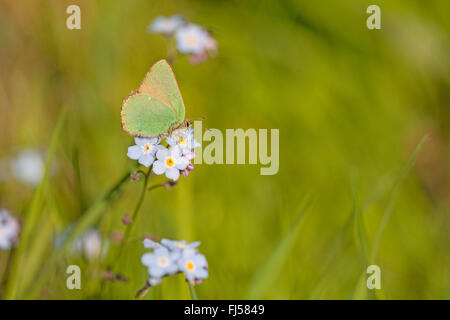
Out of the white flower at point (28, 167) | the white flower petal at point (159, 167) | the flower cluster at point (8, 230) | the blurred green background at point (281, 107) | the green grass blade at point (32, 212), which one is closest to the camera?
the white flower petal at point (159, 167)

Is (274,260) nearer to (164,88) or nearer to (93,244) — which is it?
(164,88)

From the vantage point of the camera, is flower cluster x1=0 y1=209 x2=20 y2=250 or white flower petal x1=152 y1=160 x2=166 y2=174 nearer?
white flower petal x1=152 y1=160 x2=166 y2=174

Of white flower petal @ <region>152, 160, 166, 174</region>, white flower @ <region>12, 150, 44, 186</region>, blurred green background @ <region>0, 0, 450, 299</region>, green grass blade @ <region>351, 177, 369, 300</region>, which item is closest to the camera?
white flower petal @ <region>152, 160, 166, 174</region>

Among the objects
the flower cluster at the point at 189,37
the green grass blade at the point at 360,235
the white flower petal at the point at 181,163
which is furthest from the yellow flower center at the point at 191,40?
the green grass blade at the point at 360,235

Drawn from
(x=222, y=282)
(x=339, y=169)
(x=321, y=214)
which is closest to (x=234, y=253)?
(x=222, y=282)

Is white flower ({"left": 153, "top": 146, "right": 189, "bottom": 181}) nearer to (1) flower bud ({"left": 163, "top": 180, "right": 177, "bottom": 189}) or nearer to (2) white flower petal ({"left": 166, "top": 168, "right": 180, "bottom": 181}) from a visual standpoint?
(2) white flower petal ({"left": 166, "top": 168, "right": 180, "bottom": 181})

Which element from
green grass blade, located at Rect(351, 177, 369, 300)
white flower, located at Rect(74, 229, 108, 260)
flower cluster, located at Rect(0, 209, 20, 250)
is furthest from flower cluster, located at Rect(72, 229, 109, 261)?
green grass blade, located at Rect(351, 177, 369, 300)

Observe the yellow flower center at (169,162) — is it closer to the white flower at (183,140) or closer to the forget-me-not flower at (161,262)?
the white flower at (183,140)

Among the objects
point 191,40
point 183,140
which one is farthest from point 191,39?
point 183,140
